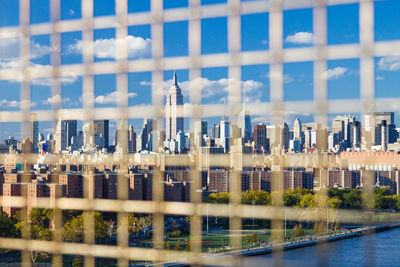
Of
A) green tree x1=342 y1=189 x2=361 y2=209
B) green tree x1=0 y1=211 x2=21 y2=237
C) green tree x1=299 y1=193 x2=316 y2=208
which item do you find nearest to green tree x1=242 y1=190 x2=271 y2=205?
green tree x1=299 y1=193 x2=316 y2=208

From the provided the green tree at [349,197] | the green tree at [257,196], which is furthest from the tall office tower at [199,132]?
the green tree at [257,196]

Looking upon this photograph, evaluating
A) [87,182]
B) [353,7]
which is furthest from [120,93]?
[87,182]

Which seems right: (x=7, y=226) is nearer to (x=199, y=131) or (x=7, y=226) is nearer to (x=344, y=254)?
(x=344, y=254)

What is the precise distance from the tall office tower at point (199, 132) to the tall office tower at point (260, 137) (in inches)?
5.4

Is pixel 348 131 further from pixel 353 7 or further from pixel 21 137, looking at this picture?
pixel 21 137

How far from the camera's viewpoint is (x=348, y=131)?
113cm

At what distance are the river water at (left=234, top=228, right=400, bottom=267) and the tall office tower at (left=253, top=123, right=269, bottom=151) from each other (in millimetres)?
302

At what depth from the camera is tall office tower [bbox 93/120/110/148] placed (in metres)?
1.46

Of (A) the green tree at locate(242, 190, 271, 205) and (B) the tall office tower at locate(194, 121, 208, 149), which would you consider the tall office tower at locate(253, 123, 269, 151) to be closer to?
(B) the tall office tower at locate(194, 121, 208, 149)

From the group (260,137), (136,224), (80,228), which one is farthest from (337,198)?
(80,228)

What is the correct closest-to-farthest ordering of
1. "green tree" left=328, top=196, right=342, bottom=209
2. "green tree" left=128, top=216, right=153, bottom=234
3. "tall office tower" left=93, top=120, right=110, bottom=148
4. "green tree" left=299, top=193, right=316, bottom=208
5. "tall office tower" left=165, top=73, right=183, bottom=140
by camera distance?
"tall office tower" left=165, top=73, right=183, bottom=140 < "tall office tower" left=93, top=120, right=110, bottom=148 < "green tree" left=328, top=196, right=342, bottom=209 < "green tree" left=299, top=193, right=316, bottom=208 < "green tree" left=128, top=216, right=153, bottom=234

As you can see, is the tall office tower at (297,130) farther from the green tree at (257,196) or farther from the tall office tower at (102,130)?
the green tree at (257,196)

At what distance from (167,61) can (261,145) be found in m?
0.45

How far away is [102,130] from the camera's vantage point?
1.53m
